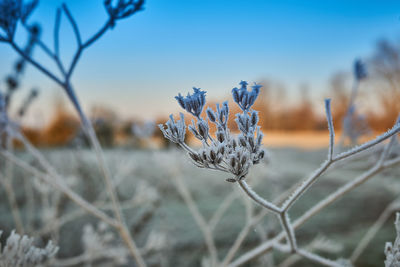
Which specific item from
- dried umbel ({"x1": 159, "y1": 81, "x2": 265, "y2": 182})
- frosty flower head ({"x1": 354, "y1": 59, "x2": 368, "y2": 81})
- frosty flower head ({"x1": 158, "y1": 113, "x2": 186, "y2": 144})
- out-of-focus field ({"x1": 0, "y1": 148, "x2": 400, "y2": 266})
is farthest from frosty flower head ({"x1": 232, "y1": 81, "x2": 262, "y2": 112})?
out-of-focus field ({"x1": 0, "y1": 148, "x2": 400, "y2": 266})

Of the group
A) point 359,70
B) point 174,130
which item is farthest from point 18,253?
point 359,70

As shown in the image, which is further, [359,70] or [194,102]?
[359,70]

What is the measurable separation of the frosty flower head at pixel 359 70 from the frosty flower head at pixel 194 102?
866 millimetres

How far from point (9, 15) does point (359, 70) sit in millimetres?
1174

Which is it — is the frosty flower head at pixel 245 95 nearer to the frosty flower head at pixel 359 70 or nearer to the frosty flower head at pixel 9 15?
the frosty flower head at pixel 9 15

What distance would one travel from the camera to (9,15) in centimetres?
69

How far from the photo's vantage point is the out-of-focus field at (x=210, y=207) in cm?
206

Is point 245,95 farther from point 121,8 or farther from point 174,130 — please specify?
point 121,8

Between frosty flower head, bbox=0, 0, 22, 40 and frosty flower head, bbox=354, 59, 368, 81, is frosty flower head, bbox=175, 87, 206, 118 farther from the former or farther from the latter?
frosty flower head, bbox=354, 59, 368, 81

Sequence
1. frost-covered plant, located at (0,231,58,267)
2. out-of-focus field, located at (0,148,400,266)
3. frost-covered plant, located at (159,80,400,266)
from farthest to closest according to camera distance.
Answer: out-of-focus field, located at (0,148,400,266) → frost-covered plant, located at (0,231,58,267) → frost-covered plant, located at (159,80,400,266)

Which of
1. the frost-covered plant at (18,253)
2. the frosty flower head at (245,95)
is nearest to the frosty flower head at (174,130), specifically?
the frosty flower head at (245,95)

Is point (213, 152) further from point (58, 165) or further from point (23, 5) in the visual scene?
point (58, 165)

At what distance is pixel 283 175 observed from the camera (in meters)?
3.67

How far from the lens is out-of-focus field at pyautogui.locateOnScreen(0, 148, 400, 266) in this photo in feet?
6.77
